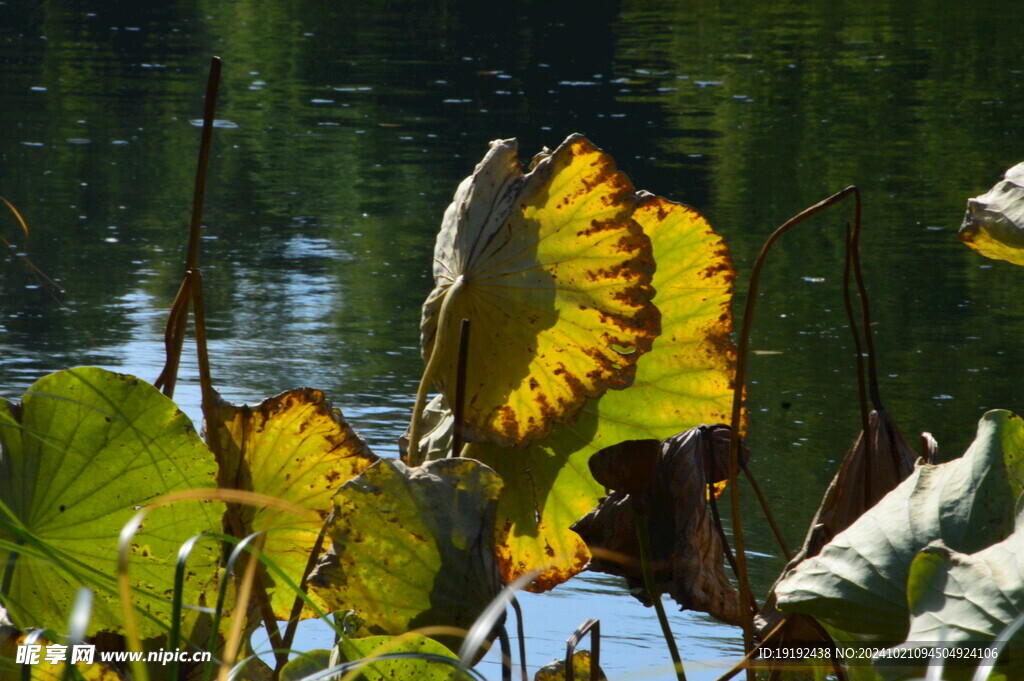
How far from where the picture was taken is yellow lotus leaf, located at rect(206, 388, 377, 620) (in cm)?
79

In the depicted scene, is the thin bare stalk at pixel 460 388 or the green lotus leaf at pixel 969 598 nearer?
the green lotus leaf at pixel 969 598

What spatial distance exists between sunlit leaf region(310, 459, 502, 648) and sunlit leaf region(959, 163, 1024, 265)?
32 cm

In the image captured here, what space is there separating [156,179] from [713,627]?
16.1 feet

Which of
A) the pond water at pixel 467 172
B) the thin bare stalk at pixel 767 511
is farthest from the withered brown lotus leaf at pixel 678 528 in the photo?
the pond water at pixel 467 172

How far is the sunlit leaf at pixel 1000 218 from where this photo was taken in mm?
755

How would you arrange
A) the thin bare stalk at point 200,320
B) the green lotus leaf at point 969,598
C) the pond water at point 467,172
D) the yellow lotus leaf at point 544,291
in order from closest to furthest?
the green lotus leaf at point 969,598, the thin bare stalk at point 200,320, the yellow lotus leaf at point 544,291, the pond water at point 467,172

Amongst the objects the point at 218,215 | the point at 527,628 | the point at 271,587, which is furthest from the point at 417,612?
the point at 218,215

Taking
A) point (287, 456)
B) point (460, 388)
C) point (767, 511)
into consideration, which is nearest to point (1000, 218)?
point (767, 511)

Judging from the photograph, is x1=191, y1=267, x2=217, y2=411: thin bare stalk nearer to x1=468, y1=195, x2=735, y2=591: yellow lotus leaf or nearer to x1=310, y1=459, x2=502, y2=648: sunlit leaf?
x1=310, y1=459, x2=502, y2=648: sunlit leaf

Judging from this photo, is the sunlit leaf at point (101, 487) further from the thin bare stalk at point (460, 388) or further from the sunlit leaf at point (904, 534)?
the sunlit leaf at point (904, 534)

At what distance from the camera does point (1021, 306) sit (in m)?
4.11

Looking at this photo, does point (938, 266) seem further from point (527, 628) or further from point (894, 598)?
point (894, 598)

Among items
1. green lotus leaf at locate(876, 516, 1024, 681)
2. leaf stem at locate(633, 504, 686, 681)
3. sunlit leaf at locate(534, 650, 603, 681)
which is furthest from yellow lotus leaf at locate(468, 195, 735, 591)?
green lotus leaf at locate(876, 516, 1024, 681)

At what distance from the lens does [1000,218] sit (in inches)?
29.9
